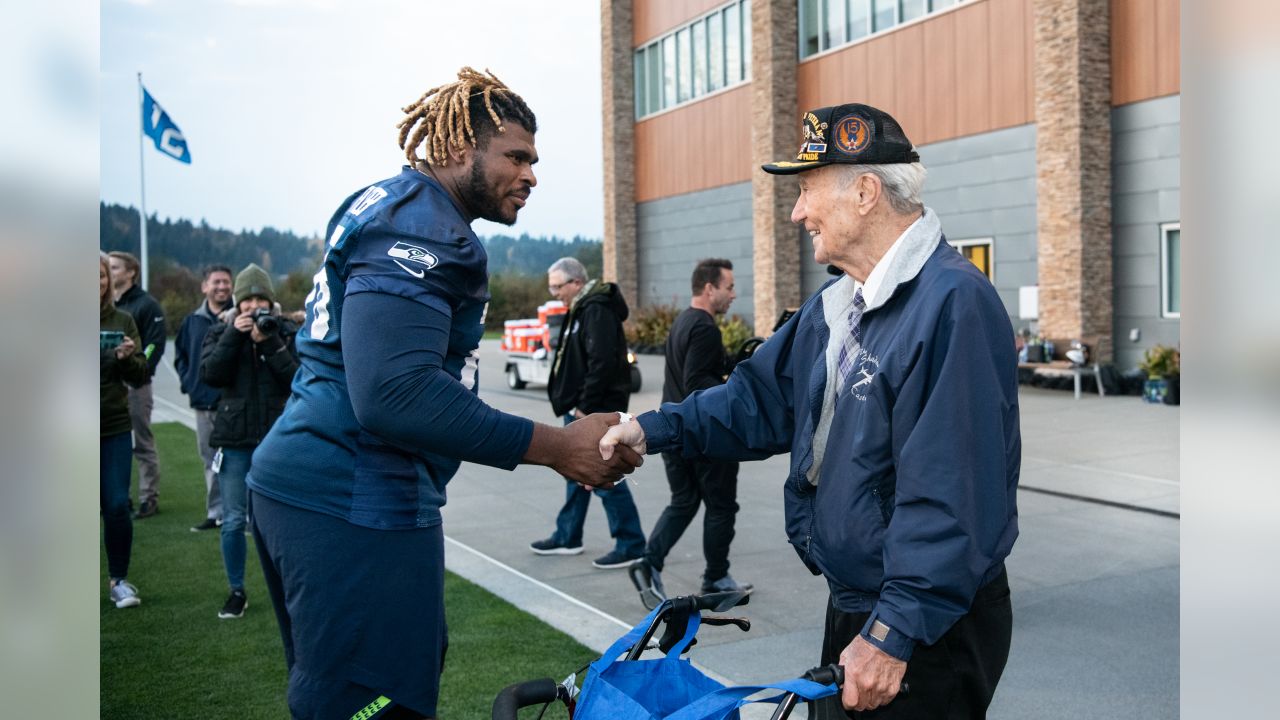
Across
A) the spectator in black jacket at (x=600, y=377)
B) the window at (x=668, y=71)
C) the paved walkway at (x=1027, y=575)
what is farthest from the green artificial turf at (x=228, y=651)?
the window at (x=668, y=71)

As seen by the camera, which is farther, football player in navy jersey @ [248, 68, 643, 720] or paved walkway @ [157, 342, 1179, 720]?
→ paved walkway @ [157, 342, 1179, 720]

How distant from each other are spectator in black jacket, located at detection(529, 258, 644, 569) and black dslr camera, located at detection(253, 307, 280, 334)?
1860 millimetres

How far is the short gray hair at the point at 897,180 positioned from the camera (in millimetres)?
2703

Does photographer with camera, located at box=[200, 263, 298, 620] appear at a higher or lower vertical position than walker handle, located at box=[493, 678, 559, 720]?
higher

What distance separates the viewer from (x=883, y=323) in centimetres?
263

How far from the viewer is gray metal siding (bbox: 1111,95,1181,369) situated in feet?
62.1

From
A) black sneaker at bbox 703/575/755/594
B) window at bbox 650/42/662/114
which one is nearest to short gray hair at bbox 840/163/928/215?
black sneaker at bbox 703/575/755/594

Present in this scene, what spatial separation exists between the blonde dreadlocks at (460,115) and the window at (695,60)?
2815 centimetres

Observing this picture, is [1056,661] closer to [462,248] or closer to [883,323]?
[883,323]

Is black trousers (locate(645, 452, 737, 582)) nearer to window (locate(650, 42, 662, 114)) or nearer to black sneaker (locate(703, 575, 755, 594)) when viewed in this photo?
black sneaker (locate(703, 575, 755, 594))

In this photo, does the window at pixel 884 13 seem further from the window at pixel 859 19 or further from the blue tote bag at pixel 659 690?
the blue tote bag at pixel 659 690

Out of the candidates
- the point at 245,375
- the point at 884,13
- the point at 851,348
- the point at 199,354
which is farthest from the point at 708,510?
the point at 884,13

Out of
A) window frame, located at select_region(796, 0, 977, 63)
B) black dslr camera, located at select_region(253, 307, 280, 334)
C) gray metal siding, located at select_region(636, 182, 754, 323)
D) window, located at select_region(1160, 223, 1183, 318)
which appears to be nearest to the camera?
black dslr camera, located at select_region(253, 307, 280, 334)

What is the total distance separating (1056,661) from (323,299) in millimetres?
4272
